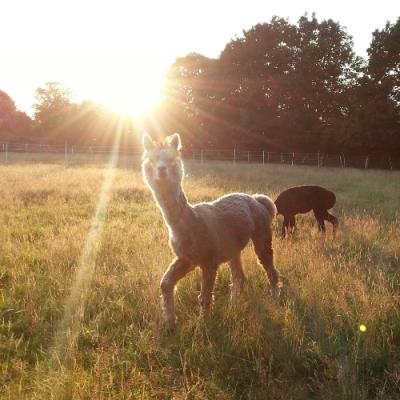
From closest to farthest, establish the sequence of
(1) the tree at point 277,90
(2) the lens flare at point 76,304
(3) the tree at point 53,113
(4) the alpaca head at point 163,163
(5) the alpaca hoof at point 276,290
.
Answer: (2) the lens flare at point 76,304, (4) the alpaca head at point 163,163, (5) the alpaca hoof at point 276,290, (1) the tree at point 277,90, (3) the tree at point 53,113

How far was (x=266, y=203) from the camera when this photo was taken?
18.1 ft

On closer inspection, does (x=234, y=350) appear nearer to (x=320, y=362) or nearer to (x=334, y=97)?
(x=320, y=362)

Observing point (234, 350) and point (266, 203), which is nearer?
A: point (234, 350)

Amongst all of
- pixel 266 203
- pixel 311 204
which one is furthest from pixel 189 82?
pixel 266 203

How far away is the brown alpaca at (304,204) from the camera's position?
28.0ft

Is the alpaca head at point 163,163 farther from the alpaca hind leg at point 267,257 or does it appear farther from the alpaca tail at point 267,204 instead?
the alpaca tail at point 267,204

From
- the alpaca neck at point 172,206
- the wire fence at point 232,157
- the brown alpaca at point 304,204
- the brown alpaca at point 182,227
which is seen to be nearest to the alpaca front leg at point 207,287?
the brown alpaca at point 182,227

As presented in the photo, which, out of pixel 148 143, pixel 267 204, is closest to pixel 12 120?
pixel 267 204

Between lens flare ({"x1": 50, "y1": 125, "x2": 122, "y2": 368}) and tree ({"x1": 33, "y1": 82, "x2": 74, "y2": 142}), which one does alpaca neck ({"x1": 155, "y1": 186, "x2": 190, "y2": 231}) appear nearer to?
lens flare ({"x1": 50, "y1": 125, "x2": 122, "y2": 368})

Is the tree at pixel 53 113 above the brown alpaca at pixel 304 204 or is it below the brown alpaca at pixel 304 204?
above

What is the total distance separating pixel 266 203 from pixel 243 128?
124 ft

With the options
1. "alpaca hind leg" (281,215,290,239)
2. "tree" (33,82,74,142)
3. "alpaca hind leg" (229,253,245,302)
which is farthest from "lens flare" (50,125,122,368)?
"tree" (33,82,74,142)

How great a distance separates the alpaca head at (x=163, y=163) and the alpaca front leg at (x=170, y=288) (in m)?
0.81

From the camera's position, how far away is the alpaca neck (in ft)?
13.0
